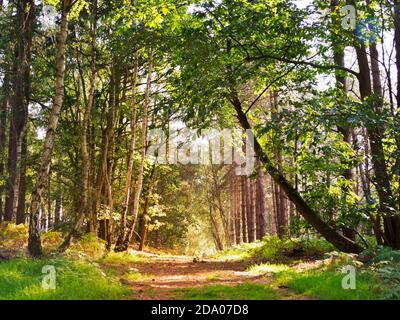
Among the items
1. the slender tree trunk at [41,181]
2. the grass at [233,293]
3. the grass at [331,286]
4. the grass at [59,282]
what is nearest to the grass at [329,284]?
the grass at [331,286]

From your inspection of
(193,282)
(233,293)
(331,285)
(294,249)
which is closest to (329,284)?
(331,285)

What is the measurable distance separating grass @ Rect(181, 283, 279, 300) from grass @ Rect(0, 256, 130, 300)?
4.18ft

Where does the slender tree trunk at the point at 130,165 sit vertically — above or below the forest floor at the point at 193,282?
above

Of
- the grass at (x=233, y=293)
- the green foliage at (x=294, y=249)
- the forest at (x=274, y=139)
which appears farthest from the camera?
the green foliage at (x=294, y=249)

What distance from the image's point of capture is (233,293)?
7.75 meters

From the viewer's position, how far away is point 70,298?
6531 millimetres

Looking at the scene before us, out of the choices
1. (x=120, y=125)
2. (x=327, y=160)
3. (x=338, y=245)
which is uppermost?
(x=120, y=125)

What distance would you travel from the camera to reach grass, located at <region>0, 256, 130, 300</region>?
657 cm

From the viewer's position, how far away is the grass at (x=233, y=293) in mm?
7227

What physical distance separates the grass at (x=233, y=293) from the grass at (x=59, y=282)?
1273mm

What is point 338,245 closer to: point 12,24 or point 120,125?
point 120,125

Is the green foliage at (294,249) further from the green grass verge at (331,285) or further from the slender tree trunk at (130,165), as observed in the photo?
the slender tree trunk at (130,165)
